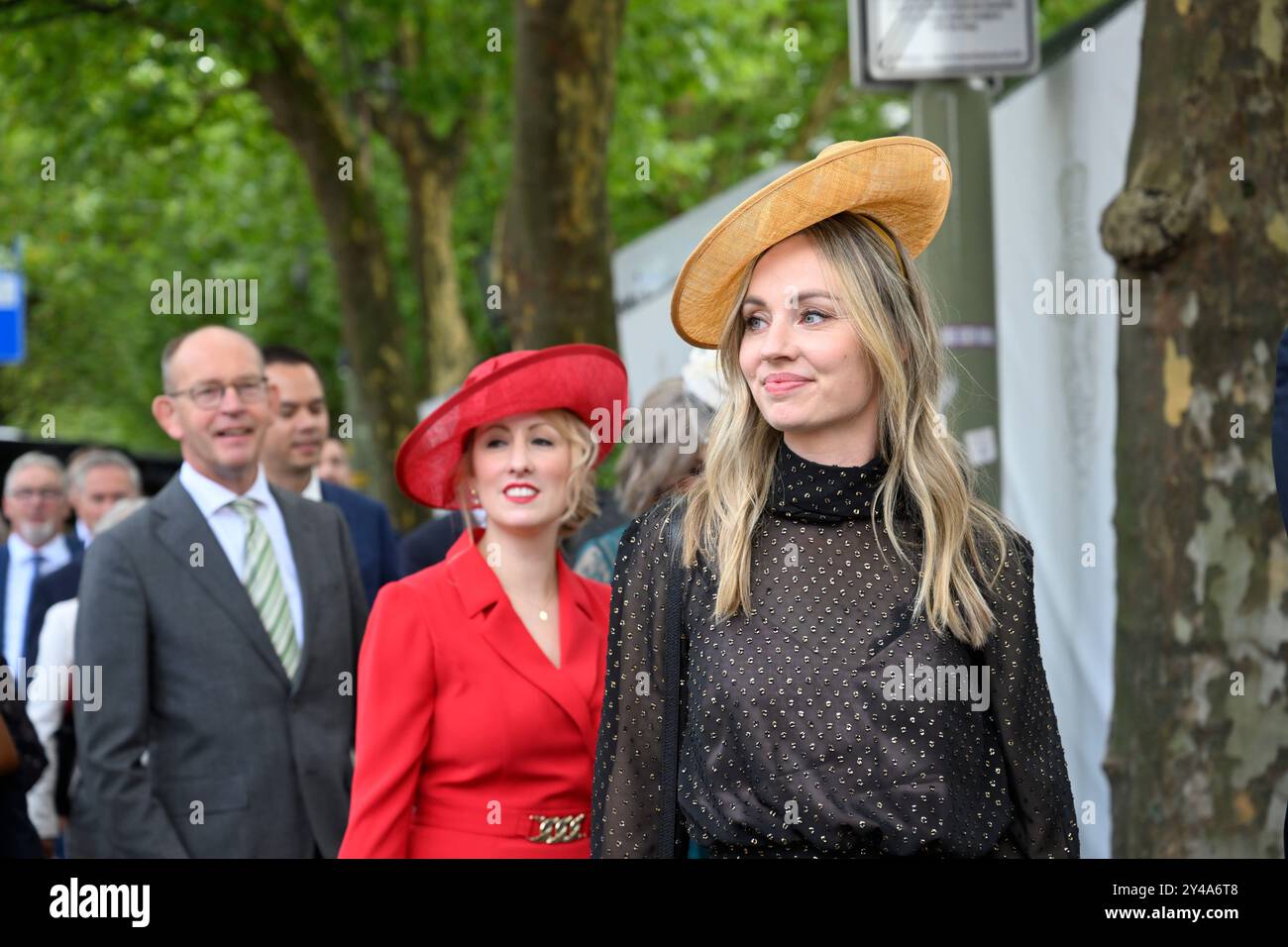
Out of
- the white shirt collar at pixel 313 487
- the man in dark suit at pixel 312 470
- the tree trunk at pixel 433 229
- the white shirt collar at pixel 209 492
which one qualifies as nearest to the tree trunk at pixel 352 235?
the tree trunk at pixel 433 229

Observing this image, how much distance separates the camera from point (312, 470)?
7.10 metres

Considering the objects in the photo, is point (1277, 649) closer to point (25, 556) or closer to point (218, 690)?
point (218, 690)

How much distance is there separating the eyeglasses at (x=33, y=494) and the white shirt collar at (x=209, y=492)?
4.99 meters

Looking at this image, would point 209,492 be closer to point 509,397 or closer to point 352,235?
point 509,397

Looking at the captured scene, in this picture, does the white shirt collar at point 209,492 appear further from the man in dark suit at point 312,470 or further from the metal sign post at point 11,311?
the metal sign post at point 11,311

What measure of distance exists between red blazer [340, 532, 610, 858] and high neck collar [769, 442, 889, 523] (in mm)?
1058

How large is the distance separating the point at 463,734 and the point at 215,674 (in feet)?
4.33

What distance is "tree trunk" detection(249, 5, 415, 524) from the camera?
14438mm

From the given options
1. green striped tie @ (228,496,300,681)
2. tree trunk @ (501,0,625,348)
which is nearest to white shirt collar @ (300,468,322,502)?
green striped tie @ (228,496,300,681)

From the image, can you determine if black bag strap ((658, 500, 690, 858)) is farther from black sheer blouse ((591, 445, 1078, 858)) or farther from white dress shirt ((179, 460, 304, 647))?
white dress shirt ((179, 460, 304, 647))

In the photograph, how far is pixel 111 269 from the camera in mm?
34875

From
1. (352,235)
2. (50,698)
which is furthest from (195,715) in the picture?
(352,235)

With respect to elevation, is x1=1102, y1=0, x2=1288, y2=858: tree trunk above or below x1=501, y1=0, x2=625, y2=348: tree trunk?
below
